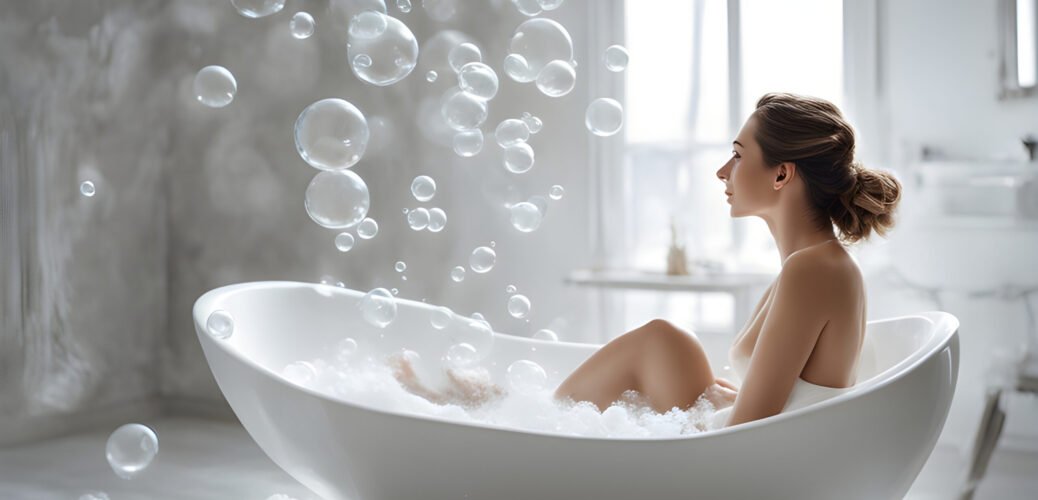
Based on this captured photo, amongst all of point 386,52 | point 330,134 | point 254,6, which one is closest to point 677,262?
point 386,52

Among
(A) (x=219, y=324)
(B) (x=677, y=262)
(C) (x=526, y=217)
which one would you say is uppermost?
(C) (x=526, y=217)

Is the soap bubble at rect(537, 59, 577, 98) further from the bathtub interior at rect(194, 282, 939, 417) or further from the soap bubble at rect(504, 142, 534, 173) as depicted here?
the bathtub interior at rect(194, 282, 939, 417)

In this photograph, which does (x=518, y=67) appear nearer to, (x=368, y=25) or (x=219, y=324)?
(x=368, y=25)

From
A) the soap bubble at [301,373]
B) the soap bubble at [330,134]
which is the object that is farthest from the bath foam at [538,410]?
the soap bubble at [330,134]

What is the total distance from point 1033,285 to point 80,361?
3106 mm

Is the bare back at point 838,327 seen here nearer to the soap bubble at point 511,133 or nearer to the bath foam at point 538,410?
the bath foam at point 538,410

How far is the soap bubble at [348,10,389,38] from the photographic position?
7.34 feet

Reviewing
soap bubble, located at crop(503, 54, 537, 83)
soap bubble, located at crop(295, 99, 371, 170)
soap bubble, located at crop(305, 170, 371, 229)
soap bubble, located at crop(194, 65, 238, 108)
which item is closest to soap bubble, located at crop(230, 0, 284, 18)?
soap bubble, located at crop(194, 65, 238, 108)

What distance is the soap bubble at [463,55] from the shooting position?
259 centimetres

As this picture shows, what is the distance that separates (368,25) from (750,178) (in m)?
0.98

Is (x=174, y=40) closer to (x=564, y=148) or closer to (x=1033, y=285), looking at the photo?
(x=564, y=148)

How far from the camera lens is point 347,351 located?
254 cm

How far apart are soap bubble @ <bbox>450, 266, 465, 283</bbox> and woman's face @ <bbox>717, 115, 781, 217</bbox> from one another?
1579 millimetres

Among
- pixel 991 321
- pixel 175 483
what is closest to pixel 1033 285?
pixel 991 321
